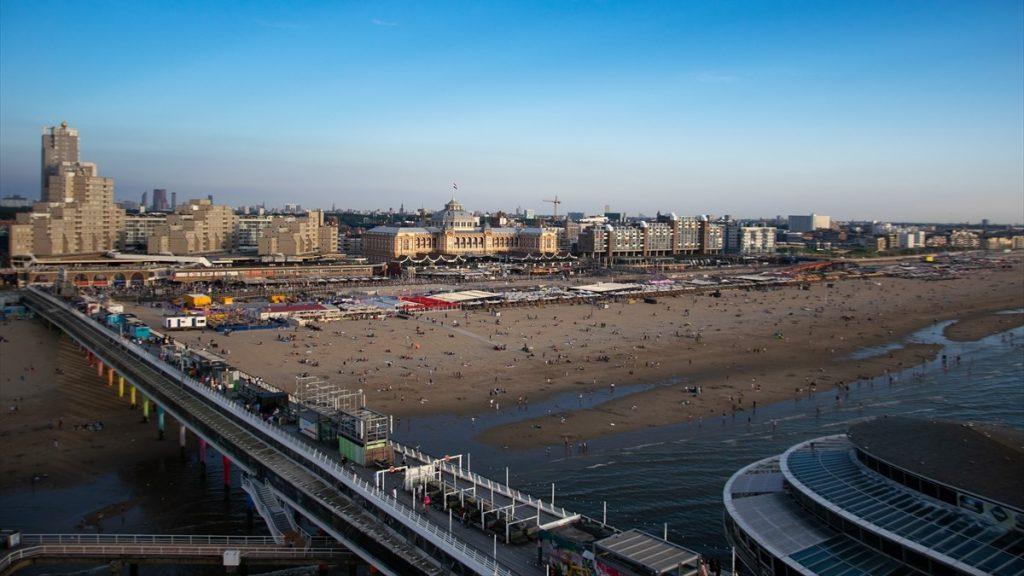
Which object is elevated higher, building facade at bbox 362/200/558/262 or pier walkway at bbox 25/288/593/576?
building facade at bbox 362/200/558/262

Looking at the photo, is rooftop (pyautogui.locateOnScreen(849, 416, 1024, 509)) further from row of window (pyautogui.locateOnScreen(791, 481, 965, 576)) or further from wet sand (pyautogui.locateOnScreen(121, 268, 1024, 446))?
wet sand (pyautogui.locateOnScreen(121, 268, 1024, 446))

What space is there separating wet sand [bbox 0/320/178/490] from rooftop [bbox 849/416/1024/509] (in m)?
24.9

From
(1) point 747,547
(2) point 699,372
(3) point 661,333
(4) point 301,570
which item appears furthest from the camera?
(3) point 661,333

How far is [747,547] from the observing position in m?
16.0

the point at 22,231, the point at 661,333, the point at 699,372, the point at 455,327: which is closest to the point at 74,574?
the point at 699,372

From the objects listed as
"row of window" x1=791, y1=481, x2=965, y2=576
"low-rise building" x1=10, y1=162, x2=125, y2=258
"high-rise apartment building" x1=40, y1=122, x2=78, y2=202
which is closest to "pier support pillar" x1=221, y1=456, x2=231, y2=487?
"row of window" x1=791, y1=481, x2=965, y2=576

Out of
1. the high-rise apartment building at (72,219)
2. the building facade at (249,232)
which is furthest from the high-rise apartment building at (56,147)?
the building facade at (249,232)

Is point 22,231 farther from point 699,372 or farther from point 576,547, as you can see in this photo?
point 576,547

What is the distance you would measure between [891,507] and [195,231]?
11076 cm

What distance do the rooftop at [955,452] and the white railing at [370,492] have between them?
9.20 meters

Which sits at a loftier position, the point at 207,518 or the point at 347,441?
the point at 347,441

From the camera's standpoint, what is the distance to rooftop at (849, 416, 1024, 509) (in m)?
14.9

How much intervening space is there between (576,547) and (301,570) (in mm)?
8484

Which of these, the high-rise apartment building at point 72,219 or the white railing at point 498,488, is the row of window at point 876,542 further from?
the high-rise apartment building at point 72,219
